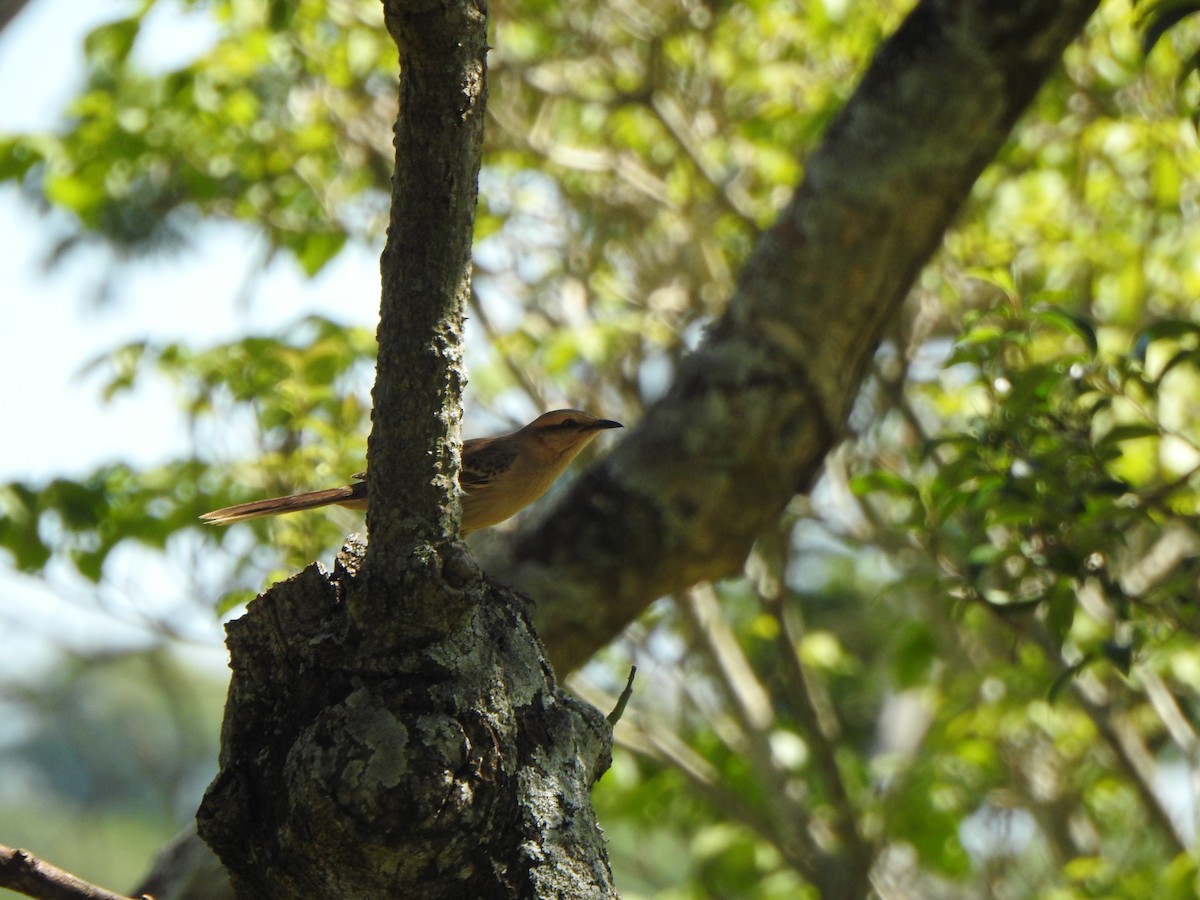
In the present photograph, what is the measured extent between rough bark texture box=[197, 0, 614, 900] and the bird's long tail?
2.32 m

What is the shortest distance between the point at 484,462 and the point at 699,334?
1017 mm

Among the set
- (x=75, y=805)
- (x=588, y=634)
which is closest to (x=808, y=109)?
(x=588, y=634)

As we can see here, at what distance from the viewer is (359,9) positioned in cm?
739

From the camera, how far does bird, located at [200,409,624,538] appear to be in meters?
4.59

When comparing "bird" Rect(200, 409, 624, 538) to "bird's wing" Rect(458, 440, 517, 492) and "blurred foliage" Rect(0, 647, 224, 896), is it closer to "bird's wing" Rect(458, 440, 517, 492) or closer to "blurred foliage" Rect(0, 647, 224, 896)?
"bird's wing" Rect(458, 440, 517, 492)

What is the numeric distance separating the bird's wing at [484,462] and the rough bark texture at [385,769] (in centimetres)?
260

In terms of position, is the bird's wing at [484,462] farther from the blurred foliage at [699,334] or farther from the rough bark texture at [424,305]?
the rough bark texture at [424,305]

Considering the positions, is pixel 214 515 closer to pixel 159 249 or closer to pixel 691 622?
pixel 691 622

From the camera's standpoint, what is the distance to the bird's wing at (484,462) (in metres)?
4.89

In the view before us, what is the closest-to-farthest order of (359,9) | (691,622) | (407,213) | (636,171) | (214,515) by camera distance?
(407,213)
(214,515)
(691,622)
(359,9)
(636,171)

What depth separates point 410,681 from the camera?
2.11m

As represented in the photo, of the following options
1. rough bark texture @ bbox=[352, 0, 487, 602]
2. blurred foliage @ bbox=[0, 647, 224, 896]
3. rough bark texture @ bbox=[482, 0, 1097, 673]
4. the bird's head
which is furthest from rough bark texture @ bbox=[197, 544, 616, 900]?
blurred foliage @ bbox=[0, 647, 224, 896]

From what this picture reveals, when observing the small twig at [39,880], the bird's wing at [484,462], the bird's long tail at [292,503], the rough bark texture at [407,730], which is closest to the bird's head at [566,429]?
the bird's wing at [484,462]

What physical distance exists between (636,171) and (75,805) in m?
6.72
